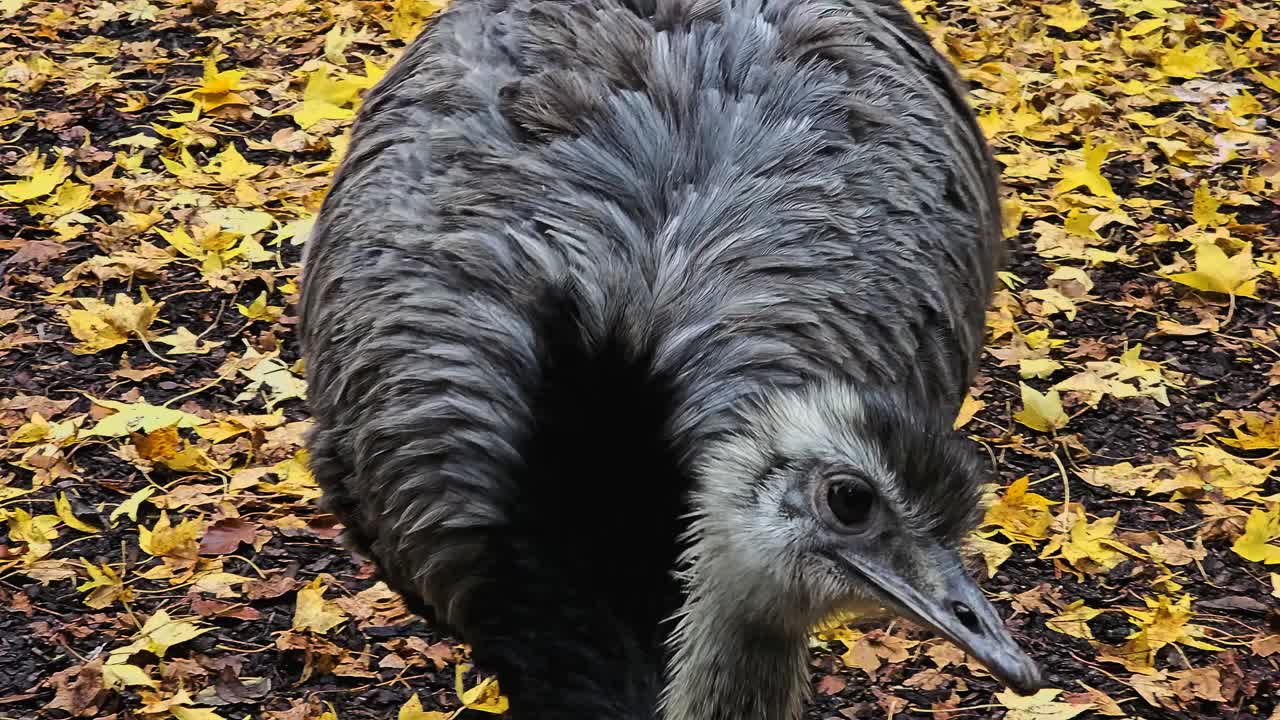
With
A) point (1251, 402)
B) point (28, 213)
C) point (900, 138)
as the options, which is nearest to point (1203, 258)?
point (1251, 402)

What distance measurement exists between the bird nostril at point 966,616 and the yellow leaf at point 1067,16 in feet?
17.1

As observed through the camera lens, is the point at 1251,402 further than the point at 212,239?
No

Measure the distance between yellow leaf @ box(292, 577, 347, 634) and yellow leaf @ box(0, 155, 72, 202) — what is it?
2.34 m

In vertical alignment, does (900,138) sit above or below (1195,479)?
above

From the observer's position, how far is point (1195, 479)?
4.75 metres

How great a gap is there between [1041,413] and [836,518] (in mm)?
2488

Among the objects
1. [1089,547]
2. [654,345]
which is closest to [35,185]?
[654,345]

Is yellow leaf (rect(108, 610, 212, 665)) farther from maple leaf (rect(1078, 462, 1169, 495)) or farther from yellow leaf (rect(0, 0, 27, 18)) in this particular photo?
yellow leaf (rect(0, 0, 27, 18))

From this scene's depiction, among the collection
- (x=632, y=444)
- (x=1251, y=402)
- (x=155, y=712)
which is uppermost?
(x=632, y=444)

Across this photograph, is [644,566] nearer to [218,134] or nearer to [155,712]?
[155,712]

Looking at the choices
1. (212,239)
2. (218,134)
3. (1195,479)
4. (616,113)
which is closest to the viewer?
(616,113)

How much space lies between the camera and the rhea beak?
2396mm

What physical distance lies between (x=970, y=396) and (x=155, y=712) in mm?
2657

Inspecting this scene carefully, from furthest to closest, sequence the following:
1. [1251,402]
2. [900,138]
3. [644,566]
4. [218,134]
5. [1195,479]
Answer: [218,134] → [1251,402] → [1195,479] → [900,138] → [644,566]
